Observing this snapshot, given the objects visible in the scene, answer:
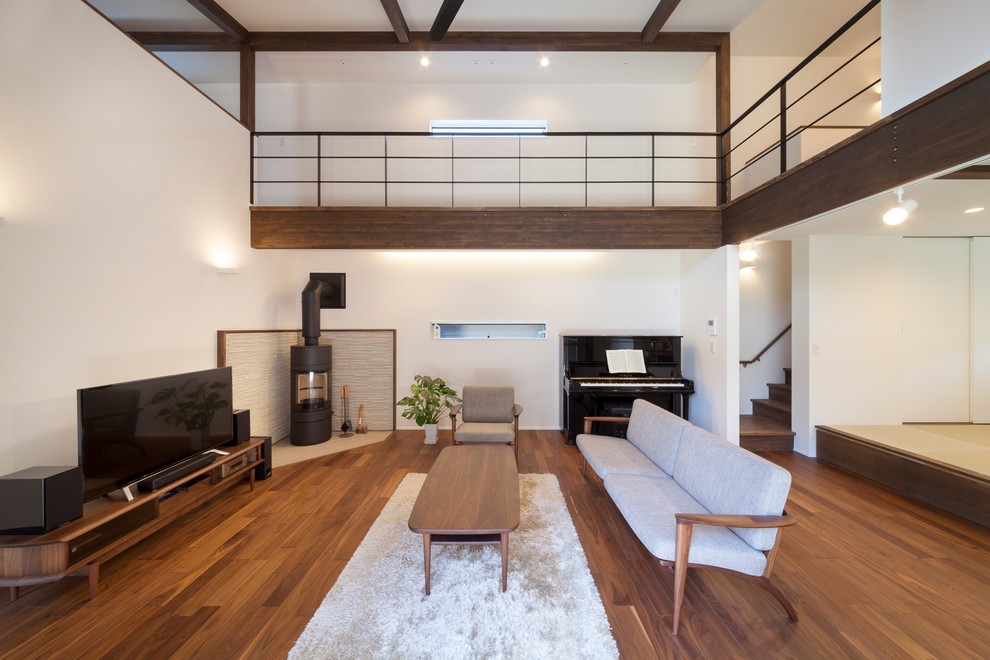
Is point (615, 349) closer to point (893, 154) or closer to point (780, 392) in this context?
point (780, 392)

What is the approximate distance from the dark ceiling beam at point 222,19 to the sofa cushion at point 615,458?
591cm

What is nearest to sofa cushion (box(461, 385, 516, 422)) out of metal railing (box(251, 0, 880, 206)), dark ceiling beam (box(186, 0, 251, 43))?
metal railing (box(251, 0, 880, 206))

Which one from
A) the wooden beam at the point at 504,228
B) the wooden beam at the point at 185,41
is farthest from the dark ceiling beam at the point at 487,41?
the wooden beam at the point at 504,228

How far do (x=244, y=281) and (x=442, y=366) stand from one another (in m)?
2.65

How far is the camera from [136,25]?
3.99 m

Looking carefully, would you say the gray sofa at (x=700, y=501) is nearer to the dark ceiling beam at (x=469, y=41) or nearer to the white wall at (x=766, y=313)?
the white wall at (x=766, y=313)

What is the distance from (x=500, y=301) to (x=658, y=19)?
3675 millimetres

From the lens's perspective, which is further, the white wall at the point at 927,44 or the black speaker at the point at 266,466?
the black speaker at the point at 266,466

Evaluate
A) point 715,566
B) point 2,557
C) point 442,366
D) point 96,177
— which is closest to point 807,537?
point 715,566

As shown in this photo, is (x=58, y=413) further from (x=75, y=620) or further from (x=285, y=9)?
(x=285, y=9)

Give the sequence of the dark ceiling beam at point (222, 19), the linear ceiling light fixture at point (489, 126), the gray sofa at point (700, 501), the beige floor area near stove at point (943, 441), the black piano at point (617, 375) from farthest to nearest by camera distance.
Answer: the linear ceiling light fixture at point (489, 126), the black piano at point (617, 375), the dark ceiling beam at point (222, 19), the beige floor area near stove at point (943, 441), the gray sofa at point (700, 501)

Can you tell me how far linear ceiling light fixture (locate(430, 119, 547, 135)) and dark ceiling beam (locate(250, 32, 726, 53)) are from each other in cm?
92

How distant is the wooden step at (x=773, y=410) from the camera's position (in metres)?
4.72

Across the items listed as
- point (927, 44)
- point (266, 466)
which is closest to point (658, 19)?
point (927, 44)
